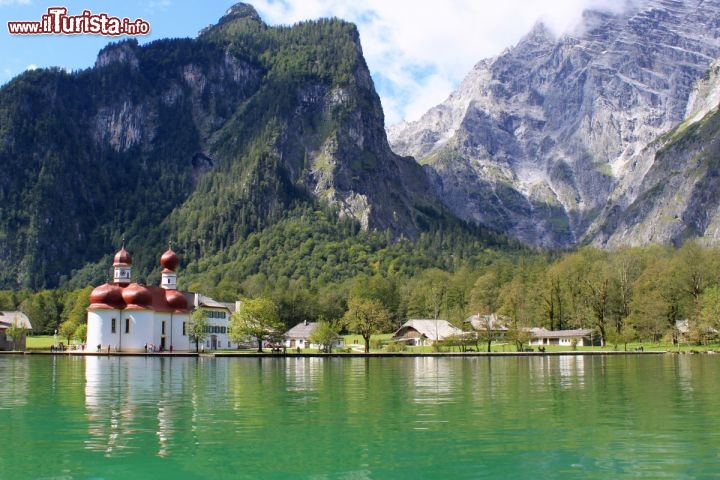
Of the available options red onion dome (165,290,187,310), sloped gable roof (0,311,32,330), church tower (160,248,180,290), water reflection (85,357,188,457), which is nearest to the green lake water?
water reflection (85,357,188,457)

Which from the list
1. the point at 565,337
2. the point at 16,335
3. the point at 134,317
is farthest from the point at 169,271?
the point at 565,337

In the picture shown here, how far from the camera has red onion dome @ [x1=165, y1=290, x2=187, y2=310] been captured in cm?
13862

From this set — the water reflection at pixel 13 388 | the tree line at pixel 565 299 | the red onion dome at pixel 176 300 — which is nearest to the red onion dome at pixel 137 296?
the red onion dome at pixel 176 300

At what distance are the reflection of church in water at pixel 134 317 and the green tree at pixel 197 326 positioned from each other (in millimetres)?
939

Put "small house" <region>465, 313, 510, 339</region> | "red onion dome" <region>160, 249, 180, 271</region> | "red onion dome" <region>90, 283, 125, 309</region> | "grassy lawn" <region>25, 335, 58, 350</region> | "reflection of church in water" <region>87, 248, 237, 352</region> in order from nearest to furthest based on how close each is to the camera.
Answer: "reflection of church in water" <region>87, 248, 237, 352</region> → "small house" <region>465, 313, 510, 339</region> → "red onion dome" <region>90, 283, 125, 309</region> → "grassy lawn" <region>25, 335, 58, 350</region> → "red onion dome" <region>160, 249, 180, 271</region>

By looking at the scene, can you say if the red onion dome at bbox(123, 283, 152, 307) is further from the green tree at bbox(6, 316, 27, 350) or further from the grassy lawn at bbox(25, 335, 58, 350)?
the green tree at bbox(6, 316, 27, 350)

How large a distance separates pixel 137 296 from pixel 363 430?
107 metres

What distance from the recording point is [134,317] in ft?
433

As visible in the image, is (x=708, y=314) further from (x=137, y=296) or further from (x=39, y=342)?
(x=39, y=342)

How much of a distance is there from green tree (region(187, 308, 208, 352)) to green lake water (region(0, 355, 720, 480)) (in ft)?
259

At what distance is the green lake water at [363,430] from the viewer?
25.7 meters

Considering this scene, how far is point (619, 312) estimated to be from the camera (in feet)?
465

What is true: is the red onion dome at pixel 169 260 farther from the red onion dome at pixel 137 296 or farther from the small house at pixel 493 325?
the small house at pixel 493 325

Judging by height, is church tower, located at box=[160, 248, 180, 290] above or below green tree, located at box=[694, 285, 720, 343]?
above
